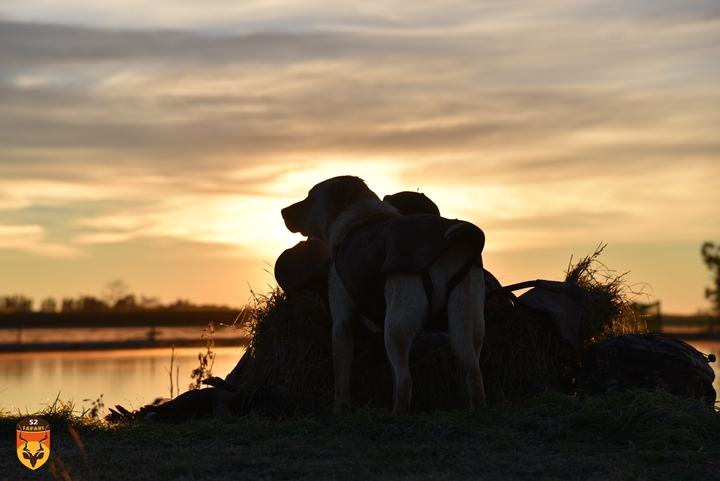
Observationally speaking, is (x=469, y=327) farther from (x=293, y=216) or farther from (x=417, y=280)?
(x=293, y=216)

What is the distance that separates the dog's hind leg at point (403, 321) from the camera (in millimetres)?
5492

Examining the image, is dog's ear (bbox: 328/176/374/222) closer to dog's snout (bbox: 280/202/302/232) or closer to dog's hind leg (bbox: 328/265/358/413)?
dog's snout (bbox: 280/202/302/232)

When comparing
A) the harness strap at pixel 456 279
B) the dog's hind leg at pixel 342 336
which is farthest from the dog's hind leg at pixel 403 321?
the dog's hind leg at pixel 342 336

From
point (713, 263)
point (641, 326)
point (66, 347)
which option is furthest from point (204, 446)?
point (713, 263)

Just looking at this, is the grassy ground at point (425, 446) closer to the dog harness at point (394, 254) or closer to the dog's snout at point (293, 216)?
the dog harness at point (394, 254)

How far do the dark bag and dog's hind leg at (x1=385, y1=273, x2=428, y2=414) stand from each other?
6.20 feet

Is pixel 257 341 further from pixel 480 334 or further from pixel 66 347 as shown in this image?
pixel 66 347

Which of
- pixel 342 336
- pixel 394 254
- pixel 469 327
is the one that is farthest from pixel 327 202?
pixel 469 327

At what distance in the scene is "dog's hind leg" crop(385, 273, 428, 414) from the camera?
549 centimetres

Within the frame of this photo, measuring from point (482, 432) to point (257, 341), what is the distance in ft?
9.30

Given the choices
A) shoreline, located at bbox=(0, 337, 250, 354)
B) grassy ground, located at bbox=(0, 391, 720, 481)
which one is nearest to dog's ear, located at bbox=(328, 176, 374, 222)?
grassy ground, located at bbox=(0, 391, 720, 481)

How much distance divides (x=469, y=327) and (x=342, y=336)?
1.18 meters

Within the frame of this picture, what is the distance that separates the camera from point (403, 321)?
18.0ft

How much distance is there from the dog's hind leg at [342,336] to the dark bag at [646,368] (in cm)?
206
